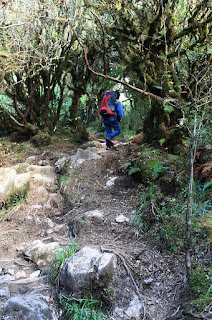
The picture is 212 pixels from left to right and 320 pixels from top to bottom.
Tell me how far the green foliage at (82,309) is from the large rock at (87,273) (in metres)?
0.09

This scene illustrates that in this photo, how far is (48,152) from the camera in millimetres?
7426

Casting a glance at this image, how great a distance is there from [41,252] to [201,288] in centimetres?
224

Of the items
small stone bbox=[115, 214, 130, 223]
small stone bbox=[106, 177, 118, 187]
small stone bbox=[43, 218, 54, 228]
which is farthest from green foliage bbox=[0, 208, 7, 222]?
small stone bbox=[115, 214, 130, 223]

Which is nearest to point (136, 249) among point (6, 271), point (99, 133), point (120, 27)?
point (6, 271)

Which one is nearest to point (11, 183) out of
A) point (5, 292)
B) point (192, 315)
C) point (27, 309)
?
point (5, 292)

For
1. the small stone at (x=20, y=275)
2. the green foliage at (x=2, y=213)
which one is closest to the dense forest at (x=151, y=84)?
the small stone at (x=20, y=275)

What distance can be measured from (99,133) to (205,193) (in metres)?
7.23

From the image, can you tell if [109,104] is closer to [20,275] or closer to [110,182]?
[110,182]

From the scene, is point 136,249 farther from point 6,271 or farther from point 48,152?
point 48,152

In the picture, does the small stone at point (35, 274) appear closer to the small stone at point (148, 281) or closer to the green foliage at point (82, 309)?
the green foliage at point (82, 309)

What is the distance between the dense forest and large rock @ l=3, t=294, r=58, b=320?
1.56m

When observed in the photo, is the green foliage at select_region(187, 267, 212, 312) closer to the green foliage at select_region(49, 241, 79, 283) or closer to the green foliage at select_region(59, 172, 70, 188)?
the green foliage at select_region(49, 241, 79, 283)

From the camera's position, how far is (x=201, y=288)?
8.27 ft

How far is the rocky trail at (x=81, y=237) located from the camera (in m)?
2.88
